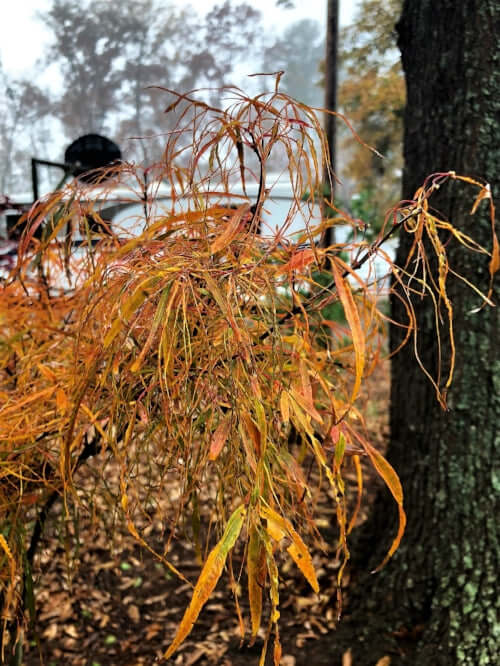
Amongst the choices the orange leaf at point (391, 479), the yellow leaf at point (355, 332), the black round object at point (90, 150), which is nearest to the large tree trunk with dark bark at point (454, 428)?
the orange leaf at point (391, 479)

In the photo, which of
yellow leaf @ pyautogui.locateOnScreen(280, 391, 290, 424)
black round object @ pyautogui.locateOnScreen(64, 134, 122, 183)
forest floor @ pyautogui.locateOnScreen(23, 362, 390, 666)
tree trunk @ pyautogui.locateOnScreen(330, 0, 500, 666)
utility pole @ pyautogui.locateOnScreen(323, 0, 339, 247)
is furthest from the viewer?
utility pole @ pyautogui.locateOnScreen(323, 0, 339, 247)

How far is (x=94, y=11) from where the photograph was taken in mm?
9680

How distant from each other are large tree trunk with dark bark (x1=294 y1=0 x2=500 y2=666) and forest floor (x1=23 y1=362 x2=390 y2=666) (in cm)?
16

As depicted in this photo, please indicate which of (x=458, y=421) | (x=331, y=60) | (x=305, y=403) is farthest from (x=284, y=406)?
(x=331, y=60)

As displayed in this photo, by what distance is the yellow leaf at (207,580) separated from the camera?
17.2 inches

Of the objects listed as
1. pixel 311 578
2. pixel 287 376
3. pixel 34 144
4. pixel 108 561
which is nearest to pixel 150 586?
pixel 108 561

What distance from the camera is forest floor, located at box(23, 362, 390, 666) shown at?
5.19ft

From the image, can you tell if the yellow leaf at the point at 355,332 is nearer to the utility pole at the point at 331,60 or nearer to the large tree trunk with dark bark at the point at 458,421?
the large tree trunk with dark bark at the point at 458,421

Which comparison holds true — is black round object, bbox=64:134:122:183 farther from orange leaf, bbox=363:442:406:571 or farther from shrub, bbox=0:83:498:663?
orange leaf, bbox=363:442:406:571

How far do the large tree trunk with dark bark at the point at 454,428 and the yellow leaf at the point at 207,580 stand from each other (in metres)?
1.05

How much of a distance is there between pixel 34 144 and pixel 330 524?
7.72m

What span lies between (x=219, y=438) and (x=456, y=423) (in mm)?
1057

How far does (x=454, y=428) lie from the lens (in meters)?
1.45

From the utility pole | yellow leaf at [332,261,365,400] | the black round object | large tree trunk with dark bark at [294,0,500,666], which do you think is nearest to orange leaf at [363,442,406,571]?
yellow leaf at [332,261,365,400]
